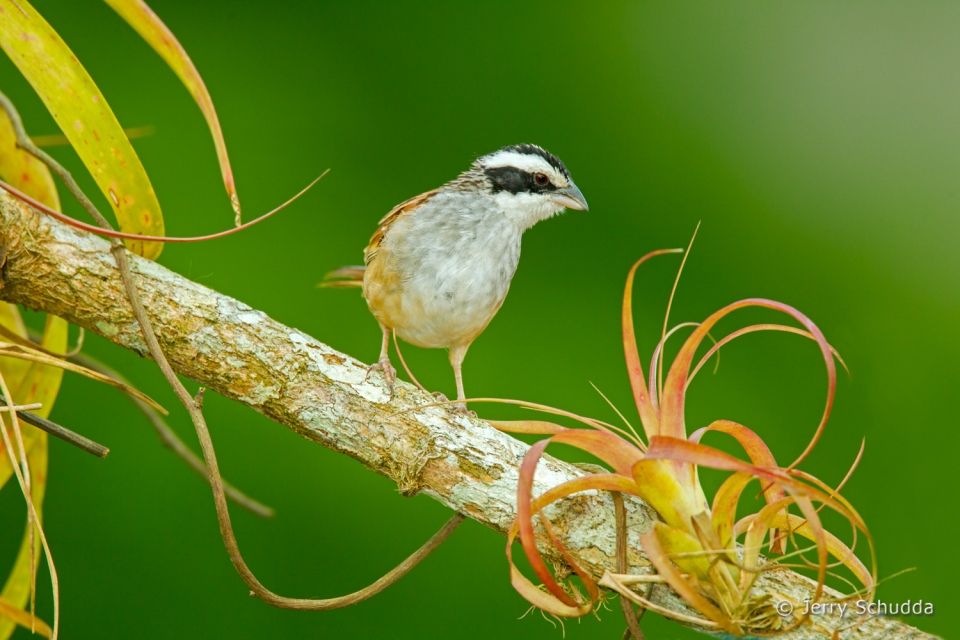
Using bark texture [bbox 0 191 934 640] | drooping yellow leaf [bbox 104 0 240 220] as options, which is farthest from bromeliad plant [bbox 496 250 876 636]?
drooping yellow leaf [bbox 104 0 240 220]

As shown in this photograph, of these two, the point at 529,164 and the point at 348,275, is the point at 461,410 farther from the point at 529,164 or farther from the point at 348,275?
the point at 348,275

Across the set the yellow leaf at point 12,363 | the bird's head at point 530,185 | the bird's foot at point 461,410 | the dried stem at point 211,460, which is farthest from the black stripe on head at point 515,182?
the yellow leaf at point 12,363

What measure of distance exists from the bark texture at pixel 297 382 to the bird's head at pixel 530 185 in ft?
2.64

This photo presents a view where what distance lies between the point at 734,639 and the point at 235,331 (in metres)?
0.88

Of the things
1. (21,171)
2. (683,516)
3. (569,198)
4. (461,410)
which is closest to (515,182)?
(569,198)

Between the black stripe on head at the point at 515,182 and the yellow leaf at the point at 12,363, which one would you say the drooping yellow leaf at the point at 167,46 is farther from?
the black stripe on head at the point at 515,182

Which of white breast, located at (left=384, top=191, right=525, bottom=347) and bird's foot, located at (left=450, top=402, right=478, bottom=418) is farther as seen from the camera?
white breast, located at (left=384, top=191, right=525, bottom=347)

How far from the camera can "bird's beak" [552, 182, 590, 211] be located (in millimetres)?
2086

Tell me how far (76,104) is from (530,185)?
110cm

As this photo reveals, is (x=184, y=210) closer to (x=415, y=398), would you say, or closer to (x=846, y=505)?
(x=415, y=398)

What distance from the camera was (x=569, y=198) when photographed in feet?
6.88

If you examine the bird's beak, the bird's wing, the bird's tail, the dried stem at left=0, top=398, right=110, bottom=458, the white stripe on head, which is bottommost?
the bird's tail

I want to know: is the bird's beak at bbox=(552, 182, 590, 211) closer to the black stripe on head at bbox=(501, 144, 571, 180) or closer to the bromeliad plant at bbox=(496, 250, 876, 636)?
the black stripe on head at bbox=(501, 144, 571, 180)

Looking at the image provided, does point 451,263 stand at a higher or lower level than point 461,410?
higher
